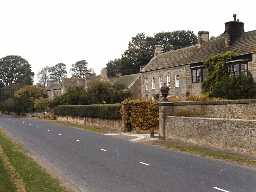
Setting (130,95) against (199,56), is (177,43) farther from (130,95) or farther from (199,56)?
(199,56)

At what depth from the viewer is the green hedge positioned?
50.7 metres

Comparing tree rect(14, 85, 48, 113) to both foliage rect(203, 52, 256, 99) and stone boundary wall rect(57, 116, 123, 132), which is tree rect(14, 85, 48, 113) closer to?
stone boundary wall rect(57, 116, 123, 132)

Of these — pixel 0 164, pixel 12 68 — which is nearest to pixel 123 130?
pixel 0 164

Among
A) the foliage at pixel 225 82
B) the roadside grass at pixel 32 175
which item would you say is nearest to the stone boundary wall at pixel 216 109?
the foliage at pixel 225 82

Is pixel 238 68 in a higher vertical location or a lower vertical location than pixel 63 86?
lower

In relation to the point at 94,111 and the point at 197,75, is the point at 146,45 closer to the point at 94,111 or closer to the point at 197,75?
the point at 94,111

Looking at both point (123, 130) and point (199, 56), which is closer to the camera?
point (123, 130)

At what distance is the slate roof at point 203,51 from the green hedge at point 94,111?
11.1 m

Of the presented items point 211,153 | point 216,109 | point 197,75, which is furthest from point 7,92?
point 211,153

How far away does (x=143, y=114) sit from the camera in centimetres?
4472

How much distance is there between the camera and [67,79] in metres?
127

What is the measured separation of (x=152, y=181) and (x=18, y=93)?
115 meters

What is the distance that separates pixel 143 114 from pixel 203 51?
16.1 metres

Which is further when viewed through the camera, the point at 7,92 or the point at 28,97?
the point at 7,92
